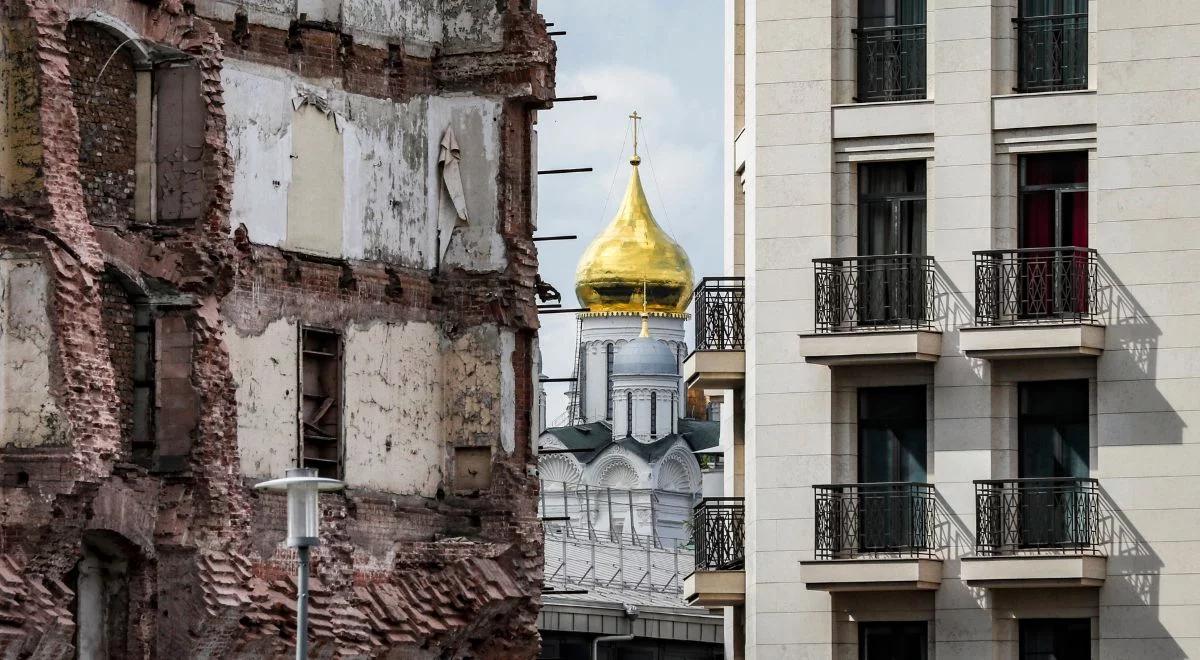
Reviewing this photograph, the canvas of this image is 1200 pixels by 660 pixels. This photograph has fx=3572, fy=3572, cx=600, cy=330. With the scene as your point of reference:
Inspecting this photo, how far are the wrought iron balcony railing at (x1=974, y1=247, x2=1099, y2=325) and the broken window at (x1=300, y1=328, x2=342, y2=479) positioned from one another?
9561 mm

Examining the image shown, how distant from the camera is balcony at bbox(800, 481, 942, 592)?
1821 inches

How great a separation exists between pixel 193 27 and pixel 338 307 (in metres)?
5.10

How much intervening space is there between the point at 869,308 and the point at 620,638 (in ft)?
114

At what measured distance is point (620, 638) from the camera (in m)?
81.2

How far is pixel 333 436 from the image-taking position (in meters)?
50.5

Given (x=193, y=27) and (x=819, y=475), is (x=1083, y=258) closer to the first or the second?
(x=819, y=475)

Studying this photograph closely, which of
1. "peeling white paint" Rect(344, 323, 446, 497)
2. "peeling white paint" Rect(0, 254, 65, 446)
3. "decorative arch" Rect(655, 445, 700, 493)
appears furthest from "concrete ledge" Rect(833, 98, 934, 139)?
"decorative arch" Rect(655, 445, 700, 493)

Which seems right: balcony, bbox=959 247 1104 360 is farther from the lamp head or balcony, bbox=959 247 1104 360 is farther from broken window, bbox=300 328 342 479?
the lamp head

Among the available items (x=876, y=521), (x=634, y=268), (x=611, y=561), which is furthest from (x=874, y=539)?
(x=634, y=268)

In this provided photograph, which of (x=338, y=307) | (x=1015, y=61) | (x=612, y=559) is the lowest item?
(x=612, y=559)

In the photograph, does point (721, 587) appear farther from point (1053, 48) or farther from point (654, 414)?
point (654, 414)

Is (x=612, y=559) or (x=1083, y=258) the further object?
(x=612, y=559)

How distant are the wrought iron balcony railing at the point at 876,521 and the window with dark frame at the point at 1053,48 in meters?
5.65

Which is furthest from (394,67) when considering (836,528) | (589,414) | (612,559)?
(589,414)
